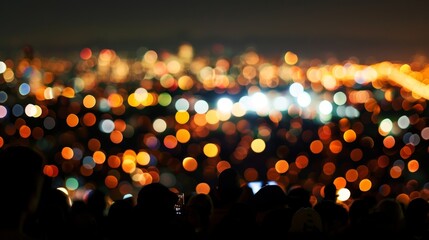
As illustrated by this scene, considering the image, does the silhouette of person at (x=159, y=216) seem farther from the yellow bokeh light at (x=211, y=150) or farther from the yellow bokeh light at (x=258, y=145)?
the yellow bokeh light at (x=258, y=145)

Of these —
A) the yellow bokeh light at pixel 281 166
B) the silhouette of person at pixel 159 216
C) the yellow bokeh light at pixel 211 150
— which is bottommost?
the silhouette of person at pixel 159 216

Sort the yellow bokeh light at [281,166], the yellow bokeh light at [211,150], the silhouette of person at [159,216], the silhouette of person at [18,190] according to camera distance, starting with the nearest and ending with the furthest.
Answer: the silhouette of person at [18,190] → the silhouette of person at [159,216] → the yellow bokeh light at [281,166] → the yellow bokeh light at [211,150]

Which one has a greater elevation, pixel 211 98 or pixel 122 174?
pixel 211 98

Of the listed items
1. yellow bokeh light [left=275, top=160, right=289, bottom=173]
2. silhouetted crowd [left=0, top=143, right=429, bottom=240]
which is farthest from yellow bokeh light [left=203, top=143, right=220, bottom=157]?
silhouetted crowd [left=0, top=143, right=429, bottom=240]

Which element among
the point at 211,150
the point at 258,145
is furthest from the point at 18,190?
the point at 258,145

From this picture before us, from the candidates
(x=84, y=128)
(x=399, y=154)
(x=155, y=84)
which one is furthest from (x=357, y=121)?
(x=155, y=84)

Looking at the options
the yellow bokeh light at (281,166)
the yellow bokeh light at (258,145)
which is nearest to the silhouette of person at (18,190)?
the yellow bokeh light at (281,166)

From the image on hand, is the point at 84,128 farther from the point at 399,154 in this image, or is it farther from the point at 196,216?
the point at 196,216
